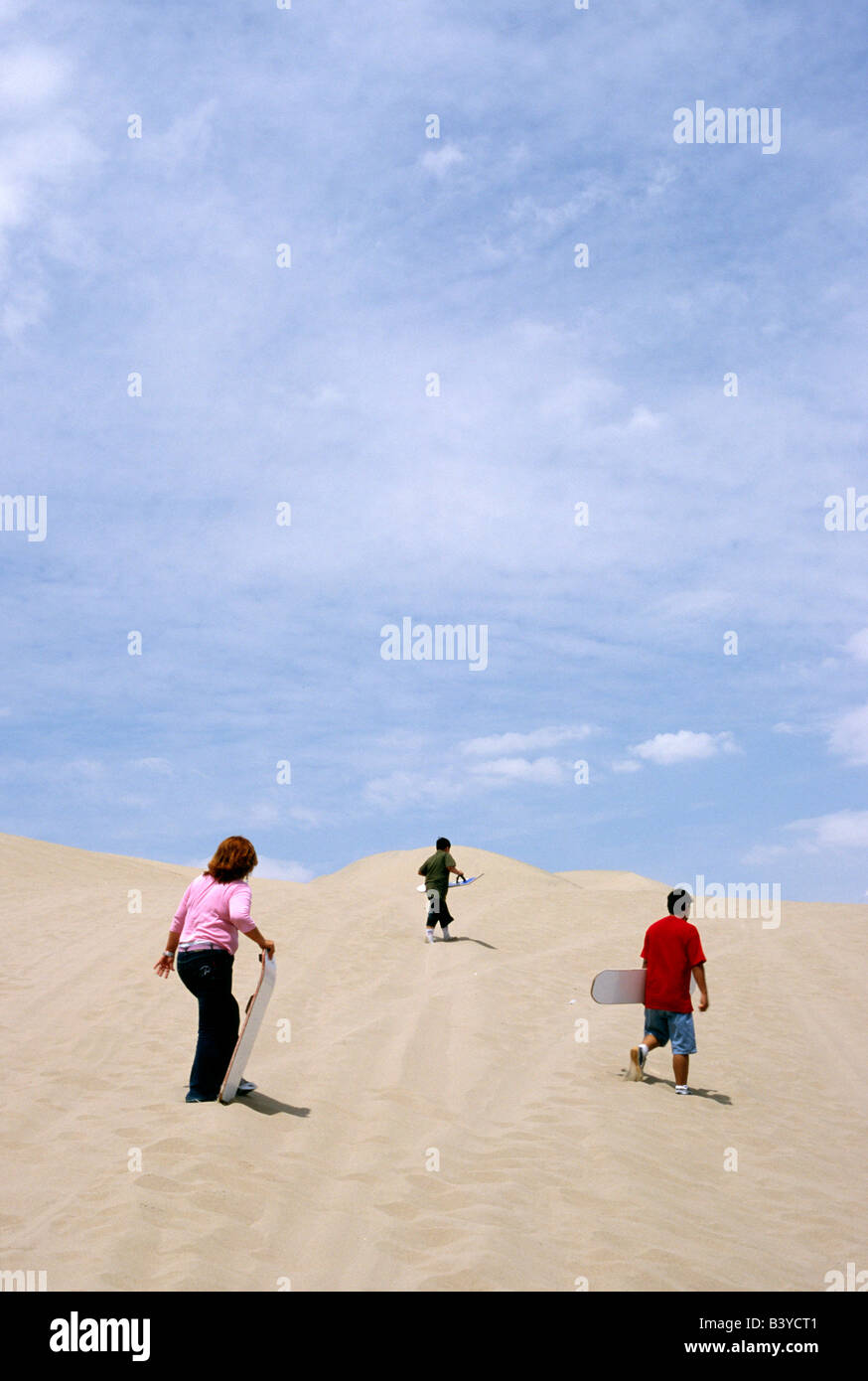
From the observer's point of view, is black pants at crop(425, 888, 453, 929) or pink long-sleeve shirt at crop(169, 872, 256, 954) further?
black pants at crop(425, 888, 453, 929)

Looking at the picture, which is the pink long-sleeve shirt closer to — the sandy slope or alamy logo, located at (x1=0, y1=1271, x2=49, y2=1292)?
the sandy slope

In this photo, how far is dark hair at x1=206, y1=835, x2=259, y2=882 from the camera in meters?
6.86

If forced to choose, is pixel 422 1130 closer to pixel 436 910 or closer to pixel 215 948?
pixel 215 948

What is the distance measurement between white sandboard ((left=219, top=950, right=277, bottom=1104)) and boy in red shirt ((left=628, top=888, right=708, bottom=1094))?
3302 mm

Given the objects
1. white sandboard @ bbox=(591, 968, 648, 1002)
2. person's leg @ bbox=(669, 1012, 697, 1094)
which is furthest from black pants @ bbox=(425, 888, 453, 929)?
person's leg @ bbox=(669, 1012, 697, 1094)

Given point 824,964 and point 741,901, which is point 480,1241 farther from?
point 741,901

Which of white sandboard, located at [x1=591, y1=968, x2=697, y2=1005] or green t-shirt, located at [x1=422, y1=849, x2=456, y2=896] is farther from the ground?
green t-shirt, located at [x1=422, y1=849, x2=456, y2=896]

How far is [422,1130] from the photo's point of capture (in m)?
6.86

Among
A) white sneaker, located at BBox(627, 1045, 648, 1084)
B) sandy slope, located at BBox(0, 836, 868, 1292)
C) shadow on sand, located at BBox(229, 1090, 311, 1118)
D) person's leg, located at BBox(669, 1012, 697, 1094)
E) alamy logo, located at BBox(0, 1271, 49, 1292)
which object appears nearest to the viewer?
alamy logo, located at BBox(0, 1271, 49, 1292)

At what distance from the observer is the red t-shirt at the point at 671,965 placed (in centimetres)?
855

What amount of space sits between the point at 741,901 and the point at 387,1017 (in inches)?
639

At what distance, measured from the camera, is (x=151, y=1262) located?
438cm
